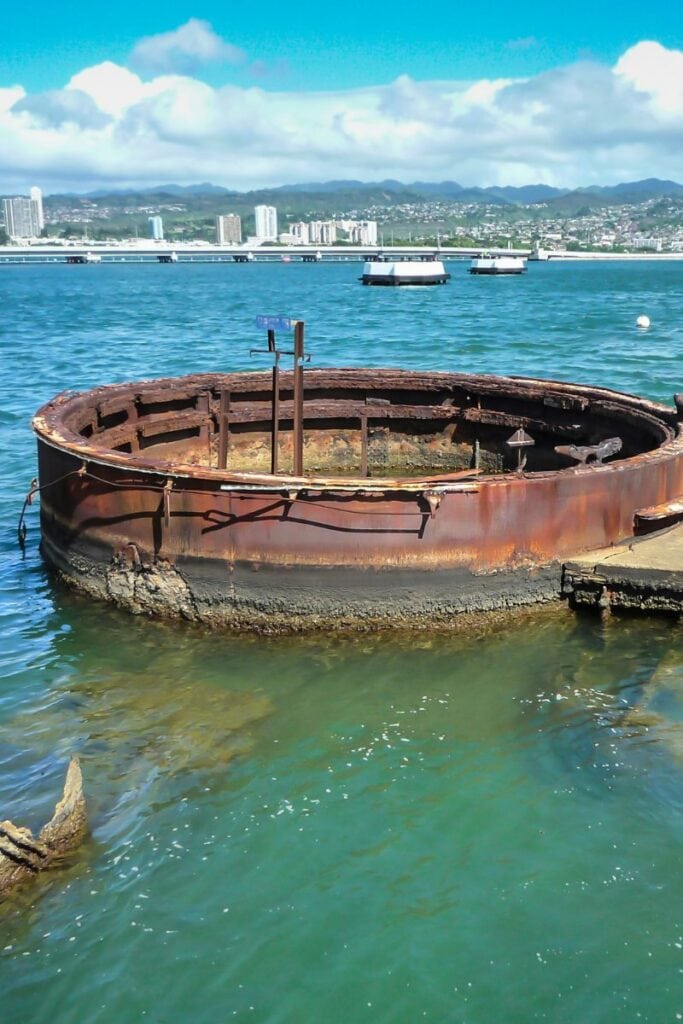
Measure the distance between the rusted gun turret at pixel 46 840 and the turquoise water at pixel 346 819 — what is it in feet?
0.41

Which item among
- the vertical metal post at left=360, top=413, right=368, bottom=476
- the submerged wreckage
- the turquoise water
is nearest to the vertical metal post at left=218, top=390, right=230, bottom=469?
the submerged wreckage

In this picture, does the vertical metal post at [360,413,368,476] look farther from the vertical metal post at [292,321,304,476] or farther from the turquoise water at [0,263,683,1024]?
the turquoise water at [0,263,683,1024]

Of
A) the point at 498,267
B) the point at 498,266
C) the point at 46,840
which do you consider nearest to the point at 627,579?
the point at 46,840

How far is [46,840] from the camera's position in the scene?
6.15 meters

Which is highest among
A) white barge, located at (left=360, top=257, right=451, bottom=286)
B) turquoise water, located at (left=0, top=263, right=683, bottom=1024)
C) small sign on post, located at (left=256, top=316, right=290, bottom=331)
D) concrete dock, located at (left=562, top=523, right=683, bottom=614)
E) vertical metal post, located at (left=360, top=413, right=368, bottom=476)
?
white barge, located at (left=360, top=257, right=451, bottom=286)

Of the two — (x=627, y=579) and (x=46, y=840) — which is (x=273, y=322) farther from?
(x=46, y=840)

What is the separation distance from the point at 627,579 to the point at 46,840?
626 cm

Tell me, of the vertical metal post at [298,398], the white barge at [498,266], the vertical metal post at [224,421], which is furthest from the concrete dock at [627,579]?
the white barge at [498,266]

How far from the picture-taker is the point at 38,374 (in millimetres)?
29984

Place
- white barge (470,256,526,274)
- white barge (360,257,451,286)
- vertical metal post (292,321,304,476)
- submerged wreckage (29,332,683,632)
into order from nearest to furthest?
1. submerged wreckage (29,332,683,632)
2. vertical metal post (292,321,304,476)
3. white barge (360,257,451,286)
4. white barge (470,256,526,274)

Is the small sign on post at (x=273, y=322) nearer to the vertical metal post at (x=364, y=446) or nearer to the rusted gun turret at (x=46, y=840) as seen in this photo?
the vertical metal post at (x=364, y=446)

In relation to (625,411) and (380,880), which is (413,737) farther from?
(625,411)

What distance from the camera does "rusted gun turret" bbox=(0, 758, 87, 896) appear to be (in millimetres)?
5898

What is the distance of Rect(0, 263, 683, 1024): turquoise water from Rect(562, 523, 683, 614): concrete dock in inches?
10.3
